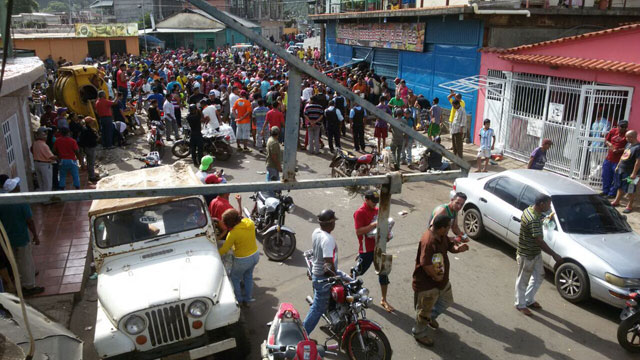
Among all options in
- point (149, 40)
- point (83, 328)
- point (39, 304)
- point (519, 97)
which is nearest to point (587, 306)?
point (83, 328)

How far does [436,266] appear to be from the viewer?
18.4ft

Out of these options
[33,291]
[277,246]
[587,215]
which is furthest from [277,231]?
[587,215]

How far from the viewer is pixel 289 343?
4.56 metres

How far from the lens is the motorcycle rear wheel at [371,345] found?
17.3ft

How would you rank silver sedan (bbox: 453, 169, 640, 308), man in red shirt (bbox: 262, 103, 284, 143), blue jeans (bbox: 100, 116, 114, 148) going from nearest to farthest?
1. silver sedan (bbox: 453, 169, 640, 308)
2. man in red shirt (bbox: 262, 103, 284, 143)
3. blue jeans (bbox: 100, 116, 114, 148)

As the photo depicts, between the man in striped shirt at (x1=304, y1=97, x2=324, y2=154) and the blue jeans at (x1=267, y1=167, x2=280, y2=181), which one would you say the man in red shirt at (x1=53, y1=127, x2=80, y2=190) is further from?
the man in striped shirt at (x1=304, y1=97, x2=324, y2=154)

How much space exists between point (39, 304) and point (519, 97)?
13.2 metres

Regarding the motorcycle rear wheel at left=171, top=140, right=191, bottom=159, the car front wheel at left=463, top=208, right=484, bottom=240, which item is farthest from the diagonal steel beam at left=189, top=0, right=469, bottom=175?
the motorcycle rear wheel at left=171, top=140, right=191, bottom=159

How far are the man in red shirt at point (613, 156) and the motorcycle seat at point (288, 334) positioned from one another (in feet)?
29.5

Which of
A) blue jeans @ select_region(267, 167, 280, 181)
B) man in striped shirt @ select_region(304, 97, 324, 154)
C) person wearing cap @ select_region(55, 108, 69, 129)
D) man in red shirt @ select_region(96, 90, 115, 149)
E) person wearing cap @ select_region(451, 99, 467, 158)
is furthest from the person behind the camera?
man in red shirt @ select_region(96, 90, 115, 149)

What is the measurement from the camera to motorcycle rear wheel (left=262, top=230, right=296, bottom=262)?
803cm

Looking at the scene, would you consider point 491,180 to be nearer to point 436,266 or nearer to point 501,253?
point 501,253

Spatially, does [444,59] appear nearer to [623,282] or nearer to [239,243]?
[623,282]

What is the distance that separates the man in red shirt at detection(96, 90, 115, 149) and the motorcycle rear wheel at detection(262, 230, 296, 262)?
8.73 metres
